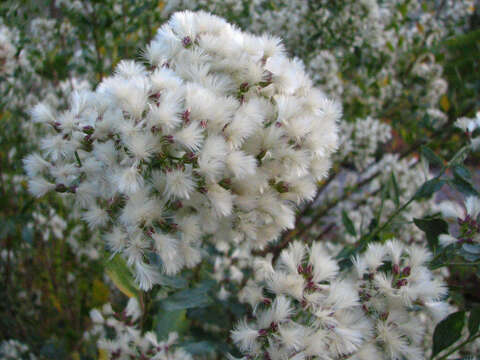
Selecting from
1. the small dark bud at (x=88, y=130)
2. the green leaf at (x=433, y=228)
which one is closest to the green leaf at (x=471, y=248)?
the green leaf at (x=433, y=228)

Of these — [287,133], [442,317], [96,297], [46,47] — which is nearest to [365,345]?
[442,317]

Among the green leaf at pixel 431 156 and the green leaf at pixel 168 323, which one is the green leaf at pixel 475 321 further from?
the green leaf at pixel 168 323

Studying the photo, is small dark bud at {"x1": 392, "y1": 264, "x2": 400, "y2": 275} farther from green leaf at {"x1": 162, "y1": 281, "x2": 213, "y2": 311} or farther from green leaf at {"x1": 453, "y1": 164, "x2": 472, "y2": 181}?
green leaf at {"x1": 162, "y1": 281, "x2": 213, "y2": 311}

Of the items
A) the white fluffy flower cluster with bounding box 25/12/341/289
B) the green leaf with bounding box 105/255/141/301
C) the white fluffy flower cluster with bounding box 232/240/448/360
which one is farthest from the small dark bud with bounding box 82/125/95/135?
the white fluffy flower cluster with bounding box 232/240/448/360

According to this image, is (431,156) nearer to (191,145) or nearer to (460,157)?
(460,157)

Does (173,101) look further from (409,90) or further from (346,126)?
(409,90)

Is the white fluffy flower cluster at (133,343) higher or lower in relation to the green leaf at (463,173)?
lower

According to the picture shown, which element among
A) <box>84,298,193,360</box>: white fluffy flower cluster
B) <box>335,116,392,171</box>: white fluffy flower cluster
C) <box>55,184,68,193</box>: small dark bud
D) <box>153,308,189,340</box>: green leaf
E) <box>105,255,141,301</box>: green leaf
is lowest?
<box>153,308,189,340</box>: green leaf
